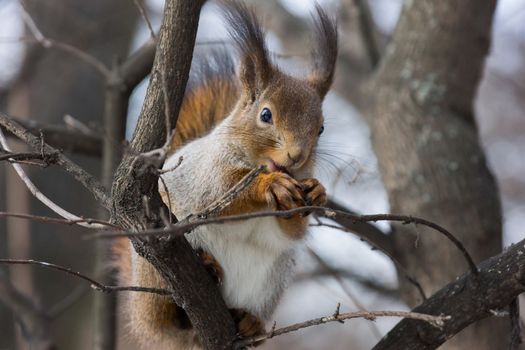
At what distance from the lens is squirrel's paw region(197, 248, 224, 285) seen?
2.08m

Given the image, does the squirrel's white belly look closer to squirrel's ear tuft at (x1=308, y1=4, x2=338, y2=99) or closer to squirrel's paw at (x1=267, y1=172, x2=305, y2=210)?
squirrel's paw at (x1=267, y1=172, x2=305, y2=210)

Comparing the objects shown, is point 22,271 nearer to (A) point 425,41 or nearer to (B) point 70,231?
(B) point 70,231

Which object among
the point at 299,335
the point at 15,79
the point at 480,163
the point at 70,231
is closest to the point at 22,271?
the point at 70,231

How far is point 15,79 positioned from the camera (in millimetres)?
3734

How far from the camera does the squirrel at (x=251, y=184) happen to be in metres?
2.00

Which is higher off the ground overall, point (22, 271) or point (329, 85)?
point (329, 85)

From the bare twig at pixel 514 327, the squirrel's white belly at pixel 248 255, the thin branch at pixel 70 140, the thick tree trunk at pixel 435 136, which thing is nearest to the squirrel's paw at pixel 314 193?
the squirrel's white belly at pixel 248 255

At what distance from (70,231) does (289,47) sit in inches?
63.5

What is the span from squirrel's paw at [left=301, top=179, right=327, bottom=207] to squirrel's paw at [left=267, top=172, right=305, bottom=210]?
2 cm

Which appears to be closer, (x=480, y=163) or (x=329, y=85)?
(x=329, y=85)

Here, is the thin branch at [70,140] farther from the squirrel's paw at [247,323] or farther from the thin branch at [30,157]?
the thin branch at [30,157]

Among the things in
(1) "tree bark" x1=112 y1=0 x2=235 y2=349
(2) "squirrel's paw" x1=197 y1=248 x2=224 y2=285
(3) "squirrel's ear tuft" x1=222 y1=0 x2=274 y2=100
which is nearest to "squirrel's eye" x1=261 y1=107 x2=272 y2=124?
(3) "squirrel's ear tuft" x1=222 y1=0 x2=274 y2=100

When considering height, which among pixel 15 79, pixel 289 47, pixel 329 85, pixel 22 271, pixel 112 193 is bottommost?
Result: pixel 112 193

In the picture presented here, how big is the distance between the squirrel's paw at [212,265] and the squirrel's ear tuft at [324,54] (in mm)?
651
